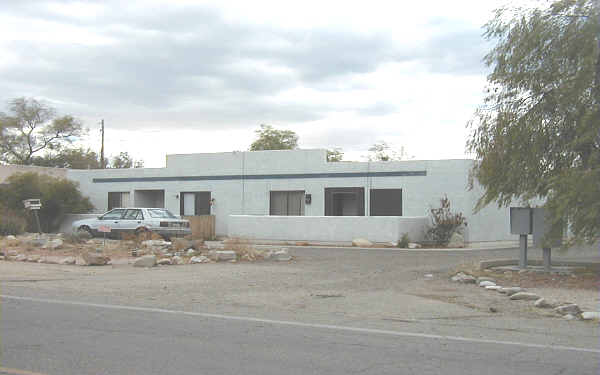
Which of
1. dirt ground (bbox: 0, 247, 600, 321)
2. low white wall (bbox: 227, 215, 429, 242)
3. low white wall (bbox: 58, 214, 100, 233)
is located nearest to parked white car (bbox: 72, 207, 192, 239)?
low white wall (bbox: 227, 215, 429, 242)

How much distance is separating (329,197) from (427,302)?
19.1m

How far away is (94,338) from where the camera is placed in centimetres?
Result: 811

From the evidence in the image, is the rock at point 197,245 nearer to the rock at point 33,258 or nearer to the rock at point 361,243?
the rock at point 33,258

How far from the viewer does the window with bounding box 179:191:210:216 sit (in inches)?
1356

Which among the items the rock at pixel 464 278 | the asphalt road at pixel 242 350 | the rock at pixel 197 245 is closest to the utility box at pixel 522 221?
the rock at pixel 464 278

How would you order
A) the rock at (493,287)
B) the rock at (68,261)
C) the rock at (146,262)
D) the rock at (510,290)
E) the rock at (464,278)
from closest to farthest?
the rock at (510,290) < the rock at (493,287) < the rock at (464,278) < the rock at (146,262) < the rock at (68,261)

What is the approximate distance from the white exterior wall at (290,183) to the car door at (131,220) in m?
6.48

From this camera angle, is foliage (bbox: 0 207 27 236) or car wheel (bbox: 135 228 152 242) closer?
car wheel (bbox: 135 228 152 242)

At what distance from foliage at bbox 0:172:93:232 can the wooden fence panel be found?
27.4 feet

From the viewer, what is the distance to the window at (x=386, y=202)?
2939 cm

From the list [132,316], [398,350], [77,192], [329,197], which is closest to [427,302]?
[398,350]

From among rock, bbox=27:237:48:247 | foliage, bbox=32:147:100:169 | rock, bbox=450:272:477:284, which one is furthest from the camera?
foliage, bbox=32:147:100:169

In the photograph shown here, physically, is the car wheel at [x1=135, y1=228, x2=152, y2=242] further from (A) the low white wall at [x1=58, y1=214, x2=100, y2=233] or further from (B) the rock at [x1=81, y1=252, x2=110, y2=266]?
(A) the low white wall at [x1=58, y1=214, x2=100, y2=233]

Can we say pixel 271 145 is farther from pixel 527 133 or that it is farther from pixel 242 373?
pixel 242 373
